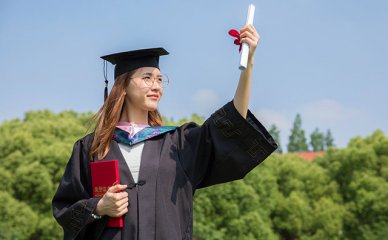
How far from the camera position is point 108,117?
3.54m

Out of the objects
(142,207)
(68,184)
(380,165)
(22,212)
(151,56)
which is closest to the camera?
(142,207)

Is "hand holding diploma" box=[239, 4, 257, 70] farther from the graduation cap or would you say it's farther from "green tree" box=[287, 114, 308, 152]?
"green tree" box=[287, 114, 308, 152]

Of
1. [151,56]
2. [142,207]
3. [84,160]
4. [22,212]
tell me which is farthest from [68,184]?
[22,212]

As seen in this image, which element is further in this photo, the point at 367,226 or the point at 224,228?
the point at 367,226

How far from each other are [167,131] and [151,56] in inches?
19.3

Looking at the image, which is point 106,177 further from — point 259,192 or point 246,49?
point 259,192

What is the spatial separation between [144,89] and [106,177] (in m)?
0.58

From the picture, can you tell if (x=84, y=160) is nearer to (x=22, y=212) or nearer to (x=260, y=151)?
(x=260, y=151)

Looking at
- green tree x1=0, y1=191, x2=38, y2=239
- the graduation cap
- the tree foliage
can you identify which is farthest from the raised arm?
green tree x1=0, y1=191, x2=38, y2=239

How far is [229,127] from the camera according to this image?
3240mm

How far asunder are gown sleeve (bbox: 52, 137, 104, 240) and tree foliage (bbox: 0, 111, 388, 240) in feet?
59.0

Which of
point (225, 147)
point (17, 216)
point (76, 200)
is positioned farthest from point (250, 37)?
point (17, 216)

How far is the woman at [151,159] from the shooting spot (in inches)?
125

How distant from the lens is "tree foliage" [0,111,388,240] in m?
22.0
